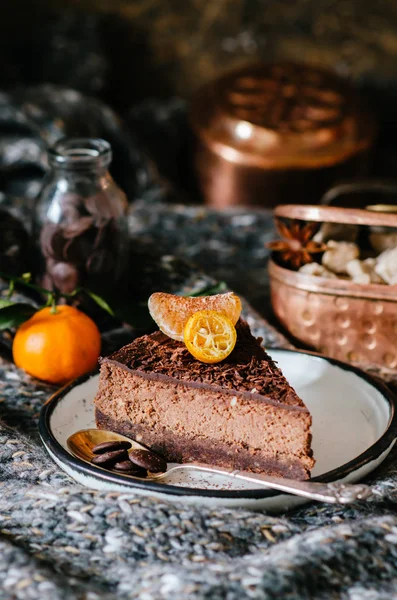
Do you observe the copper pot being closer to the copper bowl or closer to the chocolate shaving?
the copper bowl

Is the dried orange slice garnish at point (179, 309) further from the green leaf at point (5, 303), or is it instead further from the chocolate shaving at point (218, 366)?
the green leaf at point (5, 303)

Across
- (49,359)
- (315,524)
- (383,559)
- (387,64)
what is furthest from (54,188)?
(387,64)

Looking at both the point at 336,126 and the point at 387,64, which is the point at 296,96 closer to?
the point at 336,126

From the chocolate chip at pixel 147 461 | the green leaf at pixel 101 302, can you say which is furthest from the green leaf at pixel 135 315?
the chocolate chip at pixel 147 461

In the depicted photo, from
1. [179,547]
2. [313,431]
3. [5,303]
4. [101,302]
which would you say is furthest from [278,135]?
[179,547]

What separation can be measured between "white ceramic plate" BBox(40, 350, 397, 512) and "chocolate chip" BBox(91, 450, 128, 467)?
0.04 meters

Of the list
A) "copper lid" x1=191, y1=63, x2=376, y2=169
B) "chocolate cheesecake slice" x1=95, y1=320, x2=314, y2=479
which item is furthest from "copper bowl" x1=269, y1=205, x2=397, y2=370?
"copper lid" x1=191, y1=63, x2=376, y2=169

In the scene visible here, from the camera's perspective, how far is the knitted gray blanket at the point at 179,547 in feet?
2.67

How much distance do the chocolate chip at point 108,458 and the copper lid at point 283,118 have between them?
1324 mm

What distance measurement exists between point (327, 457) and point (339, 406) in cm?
14

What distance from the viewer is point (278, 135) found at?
218 cm

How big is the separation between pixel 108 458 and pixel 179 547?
195 millimetres

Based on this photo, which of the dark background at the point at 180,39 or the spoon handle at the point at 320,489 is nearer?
the spoon handle at the point at 320,489

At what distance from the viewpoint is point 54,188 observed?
1545mm
